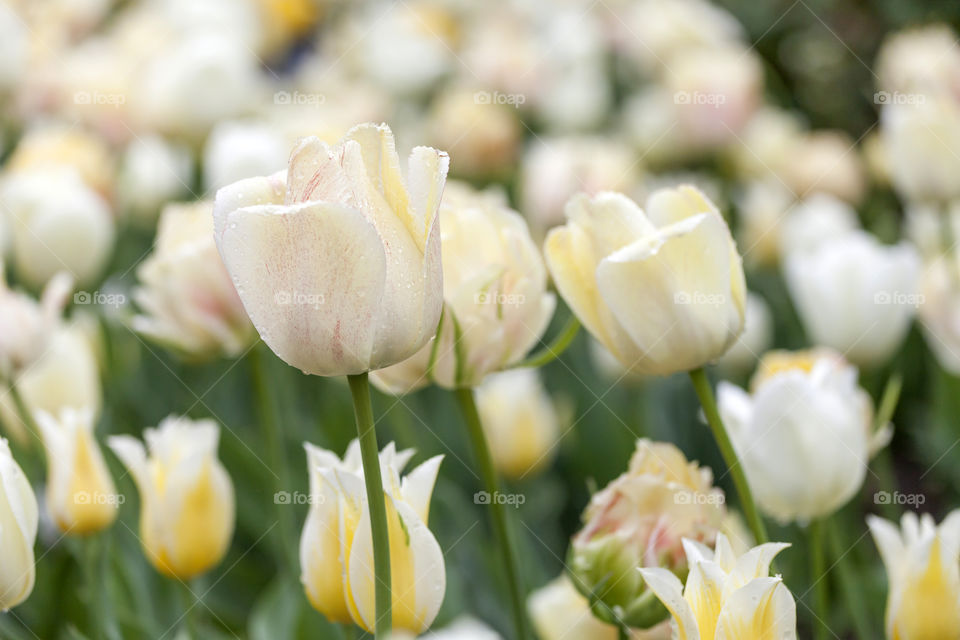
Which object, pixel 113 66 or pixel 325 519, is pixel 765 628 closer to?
pixel 325 519

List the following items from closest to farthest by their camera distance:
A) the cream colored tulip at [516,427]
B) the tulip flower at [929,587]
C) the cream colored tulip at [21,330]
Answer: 1. the tulip flower at [929,587]
2. the cream colored tulip at [21,330]
3. the cream colored tulip at [516,427]

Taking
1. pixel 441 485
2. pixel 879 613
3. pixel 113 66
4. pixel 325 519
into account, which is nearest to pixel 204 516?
pixel 325 519

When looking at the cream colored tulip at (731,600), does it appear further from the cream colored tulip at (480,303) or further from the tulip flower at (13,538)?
the tulip flower at (13,538)

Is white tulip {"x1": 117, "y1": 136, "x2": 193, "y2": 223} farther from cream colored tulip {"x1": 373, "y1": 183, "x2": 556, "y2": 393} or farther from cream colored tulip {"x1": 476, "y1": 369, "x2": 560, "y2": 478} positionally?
cream colored tulip {"x1": 373, "y1": 183, "x2": 556, "y2": 393}

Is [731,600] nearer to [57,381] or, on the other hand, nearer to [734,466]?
[734,466]

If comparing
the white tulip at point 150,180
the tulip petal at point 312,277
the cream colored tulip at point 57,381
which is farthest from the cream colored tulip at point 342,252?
the white tulip at point 150,180
